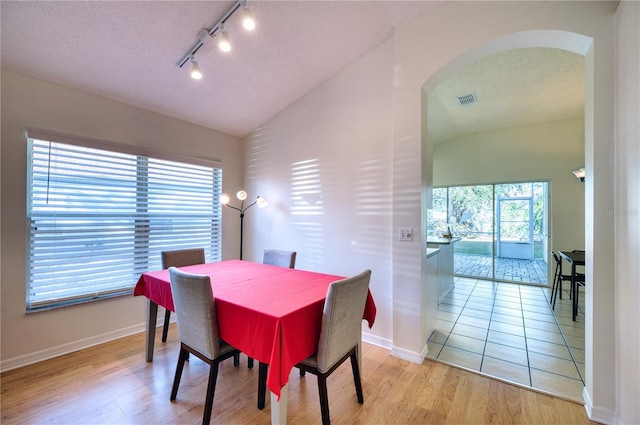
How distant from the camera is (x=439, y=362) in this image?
239 cm

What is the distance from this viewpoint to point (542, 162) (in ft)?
16.1

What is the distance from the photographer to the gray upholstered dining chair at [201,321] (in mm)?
1572

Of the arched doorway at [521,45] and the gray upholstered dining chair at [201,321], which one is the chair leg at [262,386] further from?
the arched doorway at [521,45]

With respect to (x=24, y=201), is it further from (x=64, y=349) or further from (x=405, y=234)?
(x=405, y=234)

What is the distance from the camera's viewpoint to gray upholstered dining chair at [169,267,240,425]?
1.57 meters

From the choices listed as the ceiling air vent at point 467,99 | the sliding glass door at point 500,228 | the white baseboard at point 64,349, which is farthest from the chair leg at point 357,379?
the ceiling air vent at point 467,99

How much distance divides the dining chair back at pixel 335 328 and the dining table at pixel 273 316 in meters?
0.09

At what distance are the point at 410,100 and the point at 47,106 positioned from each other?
3.31 m

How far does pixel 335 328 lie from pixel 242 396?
40.1 inches

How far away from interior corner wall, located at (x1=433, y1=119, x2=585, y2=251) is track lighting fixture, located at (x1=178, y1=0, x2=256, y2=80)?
A: 520cm

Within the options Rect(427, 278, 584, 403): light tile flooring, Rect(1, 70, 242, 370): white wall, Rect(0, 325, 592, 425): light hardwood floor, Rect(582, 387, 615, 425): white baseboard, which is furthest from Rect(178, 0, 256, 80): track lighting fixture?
Rect(582, 387, 615, 425): white baseboard

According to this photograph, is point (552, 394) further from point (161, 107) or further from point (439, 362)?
point (161, 107)

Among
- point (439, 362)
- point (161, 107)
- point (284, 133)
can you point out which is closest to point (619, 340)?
point (439, 362)

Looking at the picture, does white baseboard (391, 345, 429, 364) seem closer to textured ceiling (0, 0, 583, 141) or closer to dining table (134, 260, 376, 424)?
dining table (134, 260, 376, 424)
